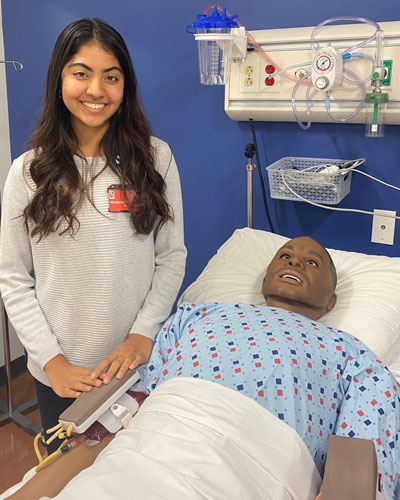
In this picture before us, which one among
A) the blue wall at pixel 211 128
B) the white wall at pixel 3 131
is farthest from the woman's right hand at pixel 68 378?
the white wall at pixel 3 131

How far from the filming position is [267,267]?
1.91 m

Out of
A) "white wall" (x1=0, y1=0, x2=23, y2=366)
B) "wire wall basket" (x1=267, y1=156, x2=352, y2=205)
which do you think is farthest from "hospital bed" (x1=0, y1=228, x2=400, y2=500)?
"white wall" (x1=0, y1=0, x2=23, y2=366)

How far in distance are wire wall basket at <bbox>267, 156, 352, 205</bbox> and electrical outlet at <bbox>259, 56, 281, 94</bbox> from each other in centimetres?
27

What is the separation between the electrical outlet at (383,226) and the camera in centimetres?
198

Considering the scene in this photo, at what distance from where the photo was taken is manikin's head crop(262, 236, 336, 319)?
5.53ft

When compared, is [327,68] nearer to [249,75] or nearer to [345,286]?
[249,75]

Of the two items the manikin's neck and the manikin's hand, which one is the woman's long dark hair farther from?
the manikin's neck

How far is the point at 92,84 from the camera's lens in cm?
133

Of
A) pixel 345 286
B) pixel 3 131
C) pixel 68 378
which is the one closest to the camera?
pixel 68 378

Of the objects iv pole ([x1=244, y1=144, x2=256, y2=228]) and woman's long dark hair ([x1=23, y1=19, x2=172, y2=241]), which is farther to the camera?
iv pole ([x1=244, y1=144, x2=256, y2=228])

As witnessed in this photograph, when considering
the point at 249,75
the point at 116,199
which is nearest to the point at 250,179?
the point at 249,75

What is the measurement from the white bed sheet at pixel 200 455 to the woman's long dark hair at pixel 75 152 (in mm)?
482

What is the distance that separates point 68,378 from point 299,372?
1.92ft

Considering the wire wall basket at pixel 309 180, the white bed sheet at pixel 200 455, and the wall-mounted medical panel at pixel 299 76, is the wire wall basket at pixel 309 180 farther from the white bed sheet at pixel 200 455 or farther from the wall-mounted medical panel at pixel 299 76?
the white bed sheet at pixel 200 455
